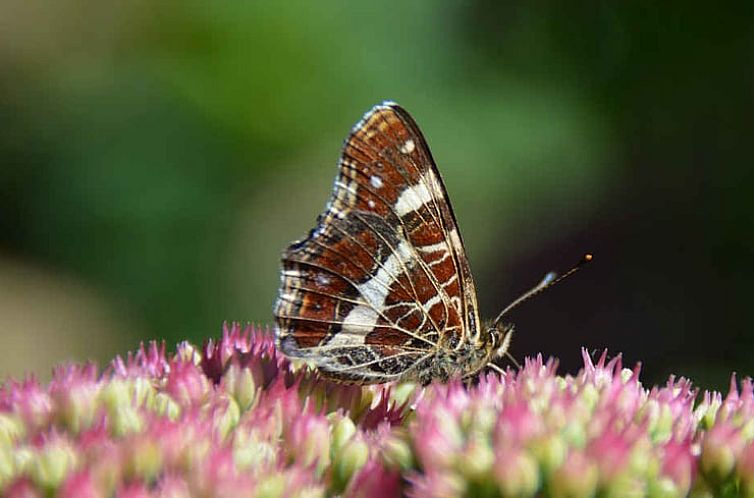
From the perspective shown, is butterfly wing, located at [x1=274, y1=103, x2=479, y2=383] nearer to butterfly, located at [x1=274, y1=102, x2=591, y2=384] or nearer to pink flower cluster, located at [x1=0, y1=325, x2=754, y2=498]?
butterfly, located at [x1=274, y1=102, x2=591, y2=384]

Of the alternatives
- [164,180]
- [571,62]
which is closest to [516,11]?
[571,62]

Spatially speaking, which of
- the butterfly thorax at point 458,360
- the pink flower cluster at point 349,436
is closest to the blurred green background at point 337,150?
the butterfly thorax at point 458,360

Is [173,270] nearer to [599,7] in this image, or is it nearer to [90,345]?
[90,345]

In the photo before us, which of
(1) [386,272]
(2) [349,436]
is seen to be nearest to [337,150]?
(1) [386,272]

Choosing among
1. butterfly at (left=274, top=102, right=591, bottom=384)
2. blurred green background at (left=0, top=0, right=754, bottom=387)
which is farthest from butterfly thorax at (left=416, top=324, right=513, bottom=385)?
blurred green background at (left=0, top=0, right=754, bottom=387)

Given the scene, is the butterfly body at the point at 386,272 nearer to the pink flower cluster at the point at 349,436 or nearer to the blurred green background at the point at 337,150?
the pink flower cluster at the point at 349,436

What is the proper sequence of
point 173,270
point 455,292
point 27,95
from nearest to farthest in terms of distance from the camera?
point 455,292, point 173,270, point 27,95
